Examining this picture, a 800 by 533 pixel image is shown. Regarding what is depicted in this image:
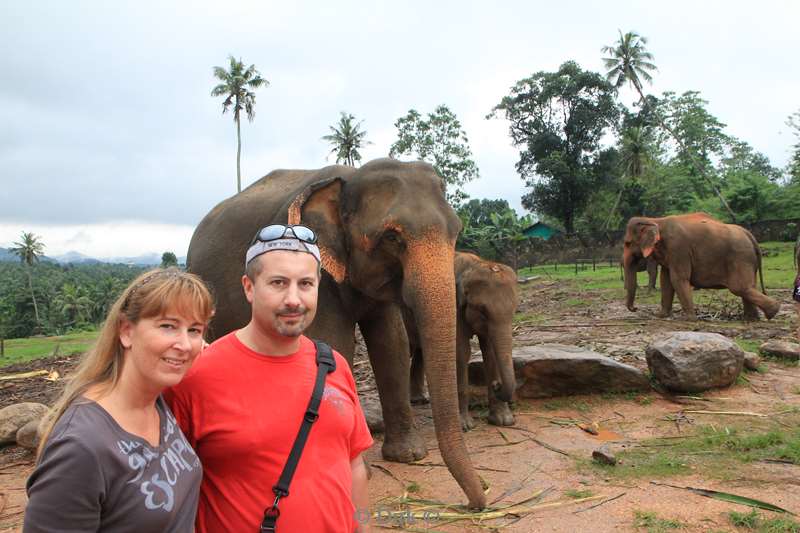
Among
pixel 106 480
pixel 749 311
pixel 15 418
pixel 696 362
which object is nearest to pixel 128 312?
pixel 106 480

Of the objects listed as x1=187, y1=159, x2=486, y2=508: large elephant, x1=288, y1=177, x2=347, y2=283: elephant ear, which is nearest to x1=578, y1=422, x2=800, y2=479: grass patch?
x1=187, y1=159, x2=486, y2=508: large elephant

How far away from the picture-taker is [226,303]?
17.4 ft

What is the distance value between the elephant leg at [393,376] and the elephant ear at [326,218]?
2.60 ft

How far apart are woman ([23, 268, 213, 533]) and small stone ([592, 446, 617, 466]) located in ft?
12.3

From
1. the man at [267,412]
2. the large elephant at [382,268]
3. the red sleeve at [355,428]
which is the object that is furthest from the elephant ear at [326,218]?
the man at [267,412]

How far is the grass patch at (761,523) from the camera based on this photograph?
3.40 metres

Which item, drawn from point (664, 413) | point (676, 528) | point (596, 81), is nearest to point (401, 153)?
point (596, 81)

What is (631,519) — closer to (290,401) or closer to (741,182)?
(290,401)

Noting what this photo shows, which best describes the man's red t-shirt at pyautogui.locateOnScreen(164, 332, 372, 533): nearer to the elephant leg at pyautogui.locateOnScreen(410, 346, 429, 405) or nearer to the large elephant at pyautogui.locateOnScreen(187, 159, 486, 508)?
the large elephant at pyautogui.locateOnScreen(187, 159, 486, 508)

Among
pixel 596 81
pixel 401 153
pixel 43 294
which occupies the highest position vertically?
pixel 596 81

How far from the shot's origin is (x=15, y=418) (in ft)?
21.5

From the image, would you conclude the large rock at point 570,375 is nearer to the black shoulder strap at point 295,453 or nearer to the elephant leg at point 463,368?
the elephant leg at point 463,368

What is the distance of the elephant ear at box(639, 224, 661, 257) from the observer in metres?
12.9

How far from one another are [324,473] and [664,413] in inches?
203
